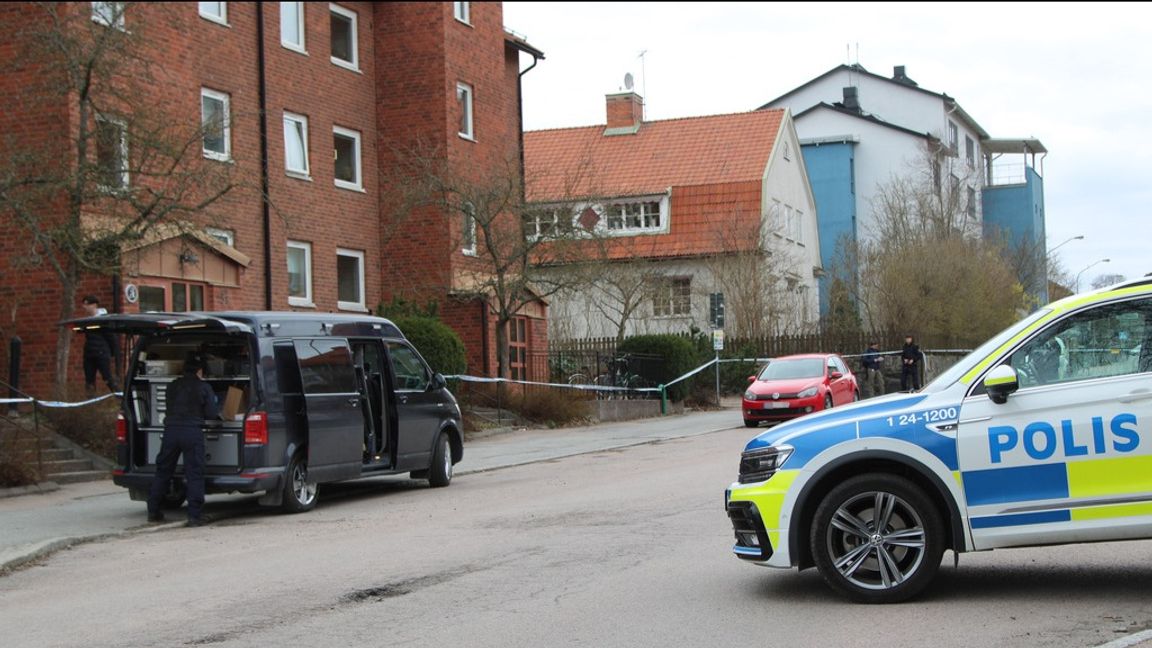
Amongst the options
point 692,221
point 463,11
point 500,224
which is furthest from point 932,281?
point 500,224

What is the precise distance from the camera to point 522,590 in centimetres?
878

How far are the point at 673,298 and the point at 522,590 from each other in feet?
127

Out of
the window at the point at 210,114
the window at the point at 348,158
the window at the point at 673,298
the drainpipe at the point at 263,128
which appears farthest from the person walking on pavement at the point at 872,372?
the window at the point at 210,114

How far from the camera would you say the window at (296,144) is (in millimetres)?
29156

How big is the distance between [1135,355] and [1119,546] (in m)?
2.58

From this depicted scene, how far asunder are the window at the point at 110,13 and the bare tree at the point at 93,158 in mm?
25

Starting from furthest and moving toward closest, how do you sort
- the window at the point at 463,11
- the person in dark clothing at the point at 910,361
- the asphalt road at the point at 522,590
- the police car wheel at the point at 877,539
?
the person in dark clothing at the point at 910,361
the window at the point at 463,11
the police car wheel at the point at 877,539
the asphalt road at the point at 522,590

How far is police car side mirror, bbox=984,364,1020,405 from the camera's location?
7383 millimetres

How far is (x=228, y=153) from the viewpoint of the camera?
26.1 m

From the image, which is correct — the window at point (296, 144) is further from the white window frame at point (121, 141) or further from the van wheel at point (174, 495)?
the van wheel at point (174, 495)

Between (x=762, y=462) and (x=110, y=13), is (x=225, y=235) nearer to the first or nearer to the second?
(x=110, y=13)

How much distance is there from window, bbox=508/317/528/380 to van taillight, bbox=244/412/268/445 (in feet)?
64.0

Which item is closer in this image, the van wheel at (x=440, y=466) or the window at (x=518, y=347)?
the van wheel at (x=440, y=466)

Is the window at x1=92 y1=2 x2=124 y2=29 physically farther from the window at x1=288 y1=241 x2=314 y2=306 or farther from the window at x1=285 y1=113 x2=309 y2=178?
the window at x1=288 y1=241 x2=314 y2=306
